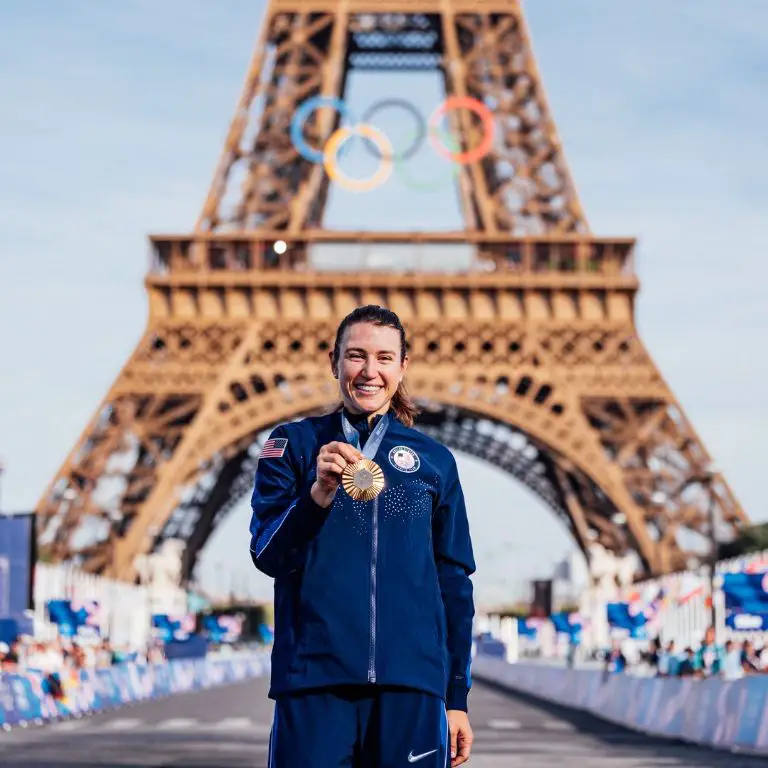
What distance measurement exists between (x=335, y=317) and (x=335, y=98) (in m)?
7.02

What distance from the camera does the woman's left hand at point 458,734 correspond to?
19.8 feet

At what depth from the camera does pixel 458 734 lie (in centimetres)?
604

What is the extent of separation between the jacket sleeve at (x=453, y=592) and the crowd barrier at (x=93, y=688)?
21.7 metres

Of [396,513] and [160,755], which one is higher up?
[396,513]

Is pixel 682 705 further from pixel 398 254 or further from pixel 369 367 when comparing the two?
pixel 398 254

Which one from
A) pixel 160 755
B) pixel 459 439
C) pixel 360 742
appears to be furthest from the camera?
pixel 459 439

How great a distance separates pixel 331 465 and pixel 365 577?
1.39 feet

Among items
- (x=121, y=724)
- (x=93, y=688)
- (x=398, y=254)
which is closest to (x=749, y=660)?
(x=93, y=688)

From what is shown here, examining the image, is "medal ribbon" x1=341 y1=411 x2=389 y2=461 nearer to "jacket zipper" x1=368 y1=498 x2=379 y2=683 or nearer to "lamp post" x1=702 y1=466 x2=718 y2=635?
"jacket zipper" x1=368 y1=498 x2=379 y2=683

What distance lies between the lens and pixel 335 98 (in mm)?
61469

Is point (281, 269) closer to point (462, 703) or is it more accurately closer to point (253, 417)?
point (253, 417)

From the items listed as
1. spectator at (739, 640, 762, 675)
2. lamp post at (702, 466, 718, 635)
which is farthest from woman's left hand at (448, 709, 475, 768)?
lamp post at (702, 466, 718, 635)

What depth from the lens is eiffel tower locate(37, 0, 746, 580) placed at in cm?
5734

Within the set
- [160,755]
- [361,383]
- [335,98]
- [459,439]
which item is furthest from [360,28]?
[361,383]
